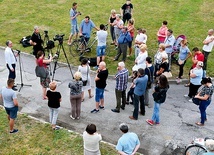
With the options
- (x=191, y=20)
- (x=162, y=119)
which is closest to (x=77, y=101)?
(x=162, y=119)

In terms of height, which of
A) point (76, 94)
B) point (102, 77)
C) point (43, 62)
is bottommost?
point (76, 94)

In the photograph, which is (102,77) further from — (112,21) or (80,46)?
(112,21)

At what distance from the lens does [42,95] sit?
1185 cm

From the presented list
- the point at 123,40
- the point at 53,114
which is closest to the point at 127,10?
the point at 123,40

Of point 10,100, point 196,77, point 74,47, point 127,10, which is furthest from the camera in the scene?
point 127,10

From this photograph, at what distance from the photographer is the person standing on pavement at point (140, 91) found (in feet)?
32.4

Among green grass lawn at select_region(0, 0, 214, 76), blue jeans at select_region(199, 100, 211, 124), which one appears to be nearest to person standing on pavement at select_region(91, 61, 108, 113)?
blue jeans at select_region(199, 100, 211, 124)

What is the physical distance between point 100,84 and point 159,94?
6.17 feet

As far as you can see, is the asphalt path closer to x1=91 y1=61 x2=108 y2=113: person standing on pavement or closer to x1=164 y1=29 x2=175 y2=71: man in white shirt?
x1=91 y1=61 x2=108 y2=113: person standing on pavement

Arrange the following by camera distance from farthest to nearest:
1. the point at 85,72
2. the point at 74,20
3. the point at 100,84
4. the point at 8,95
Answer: the point at 74,20
the point at 85,72
the point at 100,84
the point at 8,95

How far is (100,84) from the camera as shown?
34.5 feet

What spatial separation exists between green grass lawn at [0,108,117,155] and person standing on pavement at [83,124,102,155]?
107 cm

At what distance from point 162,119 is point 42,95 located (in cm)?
417

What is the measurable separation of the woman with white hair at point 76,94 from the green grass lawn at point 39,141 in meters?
0.71
